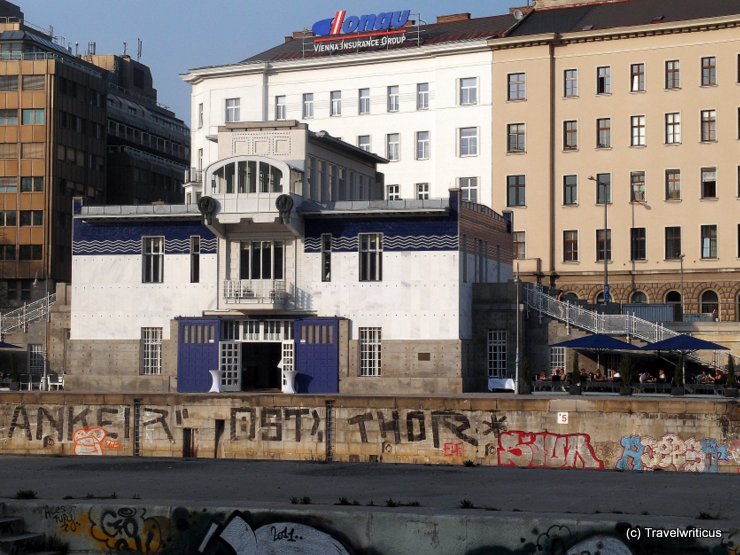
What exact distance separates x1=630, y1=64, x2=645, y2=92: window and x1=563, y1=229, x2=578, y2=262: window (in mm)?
11291

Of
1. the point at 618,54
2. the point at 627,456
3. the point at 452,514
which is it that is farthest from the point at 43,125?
the point at 452,514

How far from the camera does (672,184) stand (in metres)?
97.1

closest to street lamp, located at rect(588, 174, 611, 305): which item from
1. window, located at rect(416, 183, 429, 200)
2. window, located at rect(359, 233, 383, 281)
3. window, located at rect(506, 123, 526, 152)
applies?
window, located at rect(506, 123, 526, 152)

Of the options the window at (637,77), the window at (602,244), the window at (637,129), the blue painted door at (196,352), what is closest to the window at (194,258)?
the blue painted door at (196,352)

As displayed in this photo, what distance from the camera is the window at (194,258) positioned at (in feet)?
218

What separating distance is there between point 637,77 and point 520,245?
14850 millimetres

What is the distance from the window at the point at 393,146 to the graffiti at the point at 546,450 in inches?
2280

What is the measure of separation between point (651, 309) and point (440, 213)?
71.8 ft

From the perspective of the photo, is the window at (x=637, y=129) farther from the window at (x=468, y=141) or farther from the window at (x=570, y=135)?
the window at (x=468, y=141)

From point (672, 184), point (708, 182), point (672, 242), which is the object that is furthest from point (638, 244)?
point (708, 182)

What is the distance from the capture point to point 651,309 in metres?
80.0

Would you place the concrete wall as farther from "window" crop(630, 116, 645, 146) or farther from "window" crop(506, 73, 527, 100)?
"window" crop(506, 73, 527, 100)

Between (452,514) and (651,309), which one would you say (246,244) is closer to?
(651,309)

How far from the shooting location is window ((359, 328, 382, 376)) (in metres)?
63.4
